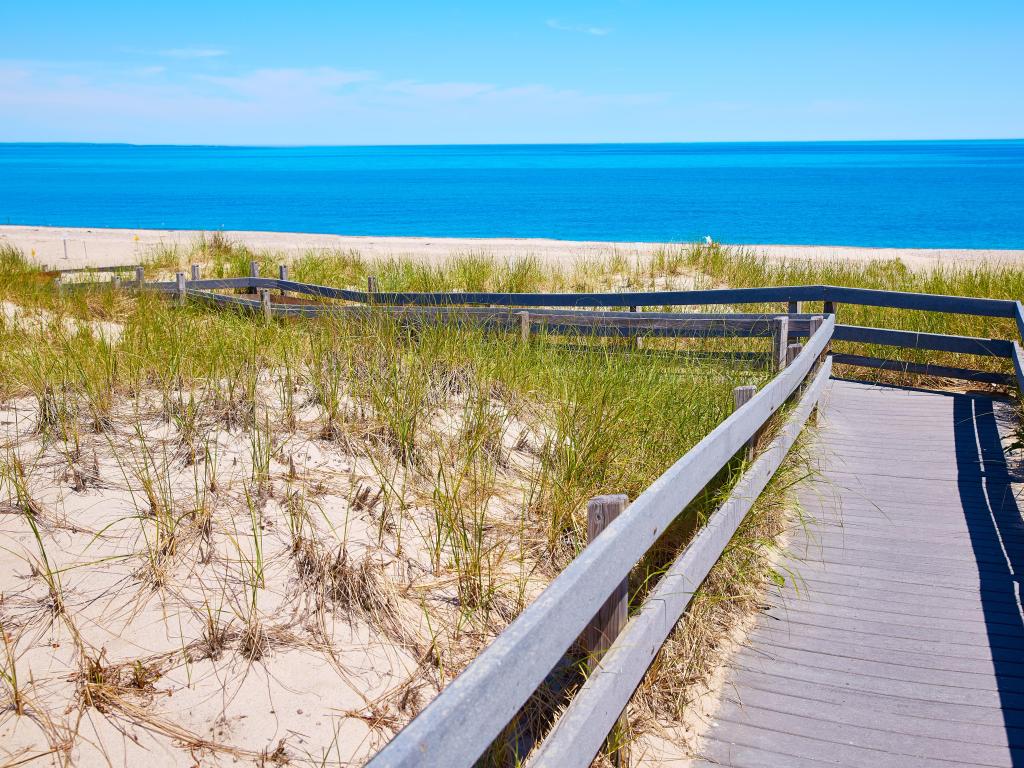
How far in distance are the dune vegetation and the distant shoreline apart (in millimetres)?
18687

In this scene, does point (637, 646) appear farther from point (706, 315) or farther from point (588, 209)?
point (588, 209)

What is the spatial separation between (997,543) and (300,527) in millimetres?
4396

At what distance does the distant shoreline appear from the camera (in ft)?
88.7

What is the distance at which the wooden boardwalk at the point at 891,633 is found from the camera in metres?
3.42

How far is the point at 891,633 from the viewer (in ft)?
14.1

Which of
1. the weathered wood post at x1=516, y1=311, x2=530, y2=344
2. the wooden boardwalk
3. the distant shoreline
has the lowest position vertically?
the wooden boardwalk

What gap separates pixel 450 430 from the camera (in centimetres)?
588

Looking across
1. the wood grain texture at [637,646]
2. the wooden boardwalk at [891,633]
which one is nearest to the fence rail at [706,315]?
the wooden boardwalk at [891,633]

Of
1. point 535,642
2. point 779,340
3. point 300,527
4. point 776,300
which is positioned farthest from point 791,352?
point 535,642

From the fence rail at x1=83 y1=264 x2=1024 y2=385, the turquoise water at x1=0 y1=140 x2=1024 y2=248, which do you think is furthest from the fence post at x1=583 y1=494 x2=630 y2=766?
the turquoise water at x1=0 y1=140 x2=1024 y2=248

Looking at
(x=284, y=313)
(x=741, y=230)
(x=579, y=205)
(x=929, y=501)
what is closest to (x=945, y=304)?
(x=929, y=501)

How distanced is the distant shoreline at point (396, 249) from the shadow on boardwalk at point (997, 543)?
18.0m

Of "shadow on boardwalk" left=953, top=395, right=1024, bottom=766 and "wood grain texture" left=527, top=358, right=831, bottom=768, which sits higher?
"wood grain texture" left=527, top=358, right=831, bottom=768

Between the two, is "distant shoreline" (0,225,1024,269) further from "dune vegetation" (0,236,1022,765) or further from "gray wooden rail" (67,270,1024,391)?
"dune vegetation" (0,236,1022,765)
